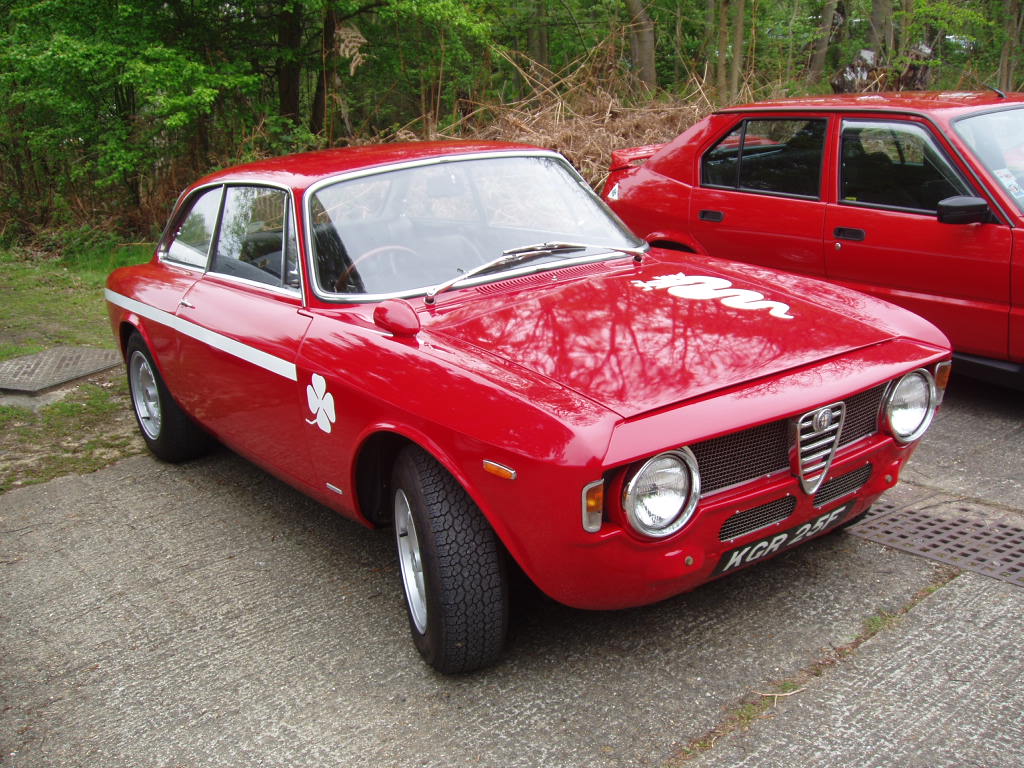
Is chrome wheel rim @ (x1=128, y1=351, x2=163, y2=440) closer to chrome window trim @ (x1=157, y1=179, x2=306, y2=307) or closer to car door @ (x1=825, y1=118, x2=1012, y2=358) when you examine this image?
chrome window trim @ (x1=157, y1=179, x2=306, y2=307)

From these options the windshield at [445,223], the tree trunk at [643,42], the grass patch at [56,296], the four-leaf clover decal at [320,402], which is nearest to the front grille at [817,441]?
the windshield at [445,223]

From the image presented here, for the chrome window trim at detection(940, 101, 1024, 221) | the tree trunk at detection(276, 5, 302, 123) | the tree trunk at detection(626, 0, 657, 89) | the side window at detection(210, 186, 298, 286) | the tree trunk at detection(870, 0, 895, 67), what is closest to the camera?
the side window at detection(210, 186, 298, 286)

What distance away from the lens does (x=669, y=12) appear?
17406 mm

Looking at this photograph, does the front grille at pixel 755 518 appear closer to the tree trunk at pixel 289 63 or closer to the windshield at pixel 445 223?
the windshield at pixel 445 223

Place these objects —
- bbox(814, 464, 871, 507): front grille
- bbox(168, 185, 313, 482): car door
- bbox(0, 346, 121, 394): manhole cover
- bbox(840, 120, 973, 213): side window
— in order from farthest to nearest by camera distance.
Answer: bbox(0, 346, 121, 394): manhole cover
bbox(840, 120, 973, 213): side window
bbox(168, 185, 313, 482): car door
bbox(814, 464, 871, 507): front grille

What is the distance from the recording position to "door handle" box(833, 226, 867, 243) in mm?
5301

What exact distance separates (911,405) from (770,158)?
10.0ft

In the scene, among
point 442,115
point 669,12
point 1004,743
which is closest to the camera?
point 1004,743

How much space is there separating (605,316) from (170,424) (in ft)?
8.70

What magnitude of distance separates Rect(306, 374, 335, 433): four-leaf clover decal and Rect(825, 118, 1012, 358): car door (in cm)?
330

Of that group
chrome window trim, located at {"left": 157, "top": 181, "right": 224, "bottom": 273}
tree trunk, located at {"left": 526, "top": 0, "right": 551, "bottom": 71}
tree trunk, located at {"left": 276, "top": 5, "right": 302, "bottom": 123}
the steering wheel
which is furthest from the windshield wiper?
tree trunk, located at {"left": 526, "top": 0, "right": 551, "bottom": 71}

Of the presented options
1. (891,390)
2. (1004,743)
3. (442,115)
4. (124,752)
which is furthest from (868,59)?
(124,752)

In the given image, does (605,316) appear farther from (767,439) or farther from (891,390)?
(891,390)

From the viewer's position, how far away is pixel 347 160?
4.08 meters
